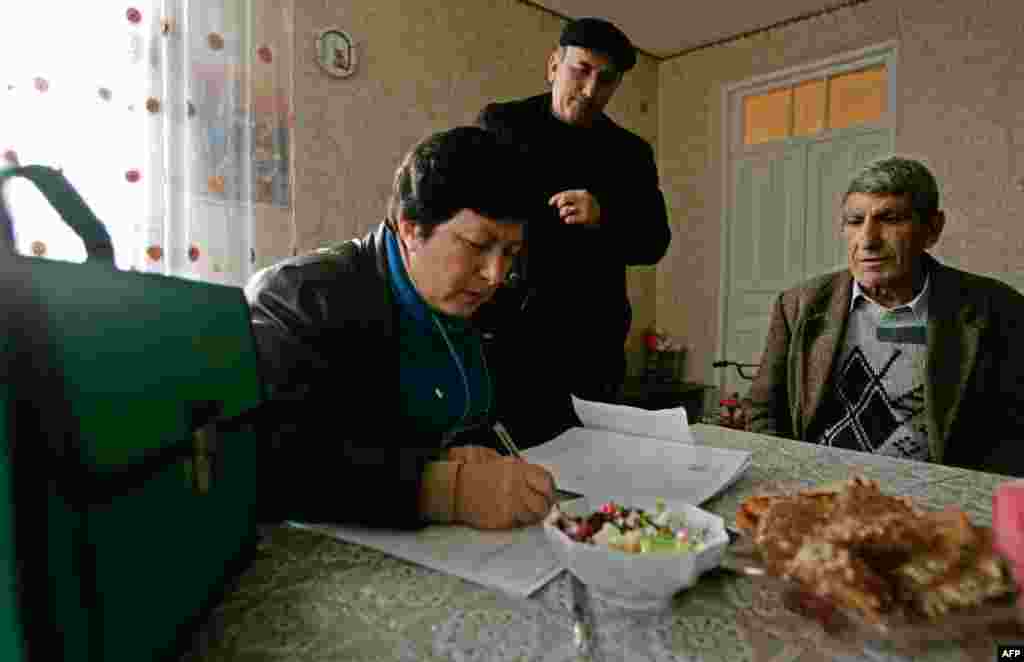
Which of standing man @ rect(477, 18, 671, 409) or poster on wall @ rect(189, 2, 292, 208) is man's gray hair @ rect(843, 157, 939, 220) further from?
poster on wall @ rect(189, 2, 292, 208)

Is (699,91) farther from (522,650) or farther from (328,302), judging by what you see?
(522,650)

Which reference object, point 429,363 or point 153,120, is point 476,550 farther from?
point 153,120

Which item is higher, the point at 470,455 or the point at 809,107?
the point at 809,107

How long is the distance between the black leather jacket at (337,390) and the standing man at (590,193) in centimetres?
76

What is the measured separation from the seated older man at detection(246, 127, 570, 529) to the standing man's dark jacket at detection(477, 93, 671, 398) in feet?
2.24

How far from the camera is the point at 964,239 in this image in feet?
10.9

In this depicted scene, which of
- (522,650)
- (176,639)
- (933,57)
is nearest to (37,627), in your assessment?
(176,639)

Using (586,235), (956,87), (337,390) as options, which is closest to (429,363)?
(337,390)

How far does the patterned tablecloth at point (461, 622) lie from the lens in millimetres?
493

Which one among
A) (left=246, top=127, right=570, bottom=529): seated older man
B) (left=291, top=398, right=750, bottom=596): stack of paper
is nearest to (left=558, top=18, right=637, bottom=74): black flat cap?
(left=246, top=127, right=570, bottom=529): seated older man

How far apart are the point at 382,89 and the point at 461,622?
9.68 feet

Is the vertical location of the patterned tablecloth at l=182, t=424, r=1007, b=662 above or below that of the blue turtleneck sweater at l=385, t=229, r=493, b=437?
below

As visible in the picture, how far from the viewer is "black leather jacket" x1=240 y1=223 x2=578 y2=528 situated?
2.49 ft

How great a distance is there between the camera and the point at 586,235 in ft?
6.10
